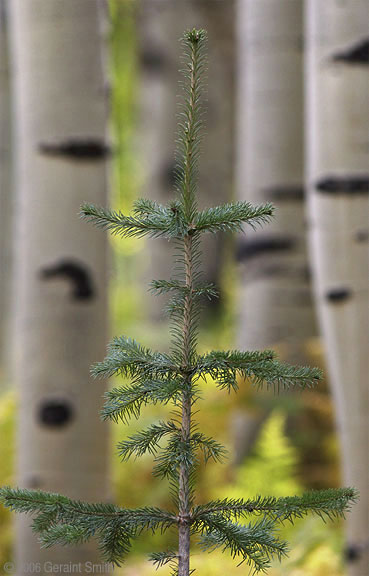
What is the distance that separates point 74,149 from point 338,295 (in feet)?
3.35

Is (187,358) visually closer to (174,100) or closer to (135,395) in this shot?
(135,395)

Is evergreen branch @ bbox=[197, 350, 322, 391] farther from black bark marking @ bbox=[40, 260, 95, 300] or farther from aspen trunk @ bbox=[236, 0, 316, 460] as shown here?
aspen trunk @ bbox=[236, 0, 316, 460]

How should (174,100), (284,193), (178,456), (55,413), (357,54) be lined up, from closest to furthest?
1. (178,456)
2. (357,54)
3. (55,413)
4. (284,193)
5. (174,100)

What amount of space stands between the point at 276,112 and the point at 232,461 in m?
1.93

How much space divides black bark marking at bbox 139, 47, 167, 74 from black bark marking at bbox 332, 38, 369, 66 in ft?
16.5

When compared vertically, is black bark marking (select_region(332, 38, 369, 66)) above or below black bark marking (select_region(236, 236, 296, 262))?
above

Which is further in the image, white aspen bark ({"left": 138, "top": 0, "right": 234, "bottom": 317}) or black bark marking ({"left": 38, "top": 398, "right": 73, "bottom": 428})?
white aspen bark ({"left": 138, "top": 0, "right": 234, "bottom": 317})

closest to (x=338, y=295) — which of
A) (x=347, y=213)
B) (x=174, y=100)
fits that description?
(x=347, y=213)

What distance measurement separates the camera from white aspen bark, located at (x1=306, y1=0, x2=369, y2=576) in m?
2.14

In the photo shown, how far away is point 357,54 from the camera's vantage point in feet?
7.06

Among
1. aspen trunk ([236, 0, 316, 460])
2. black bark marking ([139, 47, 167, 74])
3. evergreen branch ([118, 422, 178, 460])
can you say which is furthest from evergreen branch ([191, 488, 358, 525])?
black bark marking ([139, 47, 167, 74])

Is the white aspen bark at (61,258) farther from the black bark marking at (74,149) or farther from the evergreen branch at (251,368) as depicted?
the evergreen branch at (251,368)

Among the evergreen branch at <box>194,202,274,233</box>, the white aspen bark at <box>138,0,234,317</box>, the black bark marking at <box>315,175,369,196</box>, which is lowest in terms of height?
the evergreen branch at <box>194,202,274,233</box>

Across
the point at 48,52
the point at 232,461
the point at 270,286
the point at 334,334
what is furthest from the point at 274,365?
the point at 232,461
